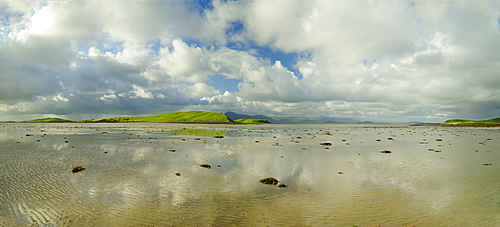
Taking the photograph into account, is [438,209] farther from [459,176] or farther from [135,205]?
[135,205]

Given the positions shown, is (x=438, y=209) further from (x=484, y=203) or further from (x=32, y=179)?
(x=32, y=179)

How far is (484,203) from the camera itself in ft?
36.9

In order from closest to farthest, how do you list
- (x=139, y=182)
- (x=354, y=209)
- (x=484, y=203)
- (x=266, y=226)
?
(x=266, y=226), (x=354, y=209), (x=484, y=203), (x=139, y=182)

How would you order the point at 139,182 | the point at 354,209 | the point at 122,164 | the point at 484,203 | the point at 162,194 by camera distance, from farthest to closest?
the point at 122,164 < the point at 139,182 < the point at 162,194 < the point at 484,203 < the point at 354,209

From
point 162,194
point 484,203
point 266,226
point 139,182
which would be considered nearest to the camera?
point 266,226

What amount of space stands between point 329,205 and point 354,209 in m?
1.08

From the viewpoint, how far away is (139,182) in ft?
48.3

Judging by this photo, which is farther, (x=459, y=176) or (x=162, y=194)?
(x=459, y=176)

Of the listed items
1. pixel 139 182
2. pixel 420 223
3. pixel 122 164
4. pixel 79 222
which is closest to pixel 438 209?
pixel 420 223

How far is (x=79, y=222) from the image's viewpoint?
892 cm

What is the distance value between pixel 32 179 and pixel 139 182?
293 inches

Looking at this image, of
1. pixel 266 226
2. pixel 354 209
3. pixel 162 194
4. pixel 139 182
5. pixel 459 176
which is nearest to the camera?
pixel 266 226

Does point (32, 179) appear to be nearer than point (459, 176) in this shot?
Yes

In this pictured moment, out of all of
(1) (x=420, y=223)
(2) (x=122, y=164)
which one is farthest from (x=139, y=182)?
(1) (x=420, y=223)
